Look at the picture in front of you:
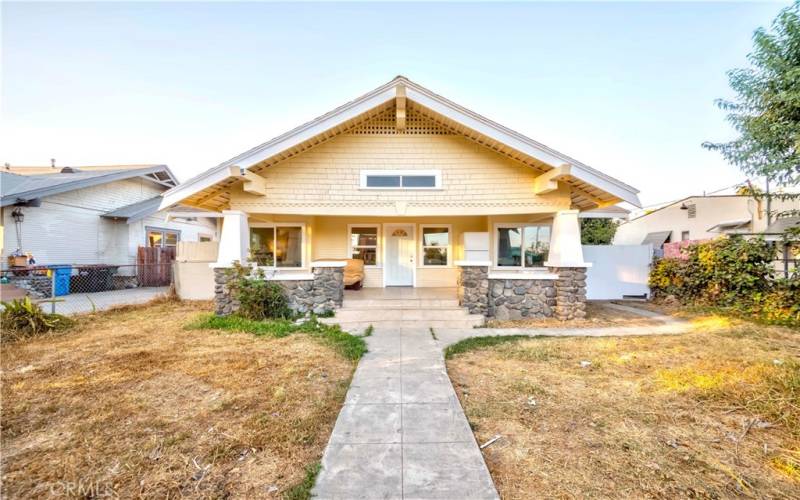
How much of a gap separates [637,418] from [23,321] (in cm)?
1002

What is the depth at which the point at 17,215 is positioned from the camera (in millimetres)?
10531

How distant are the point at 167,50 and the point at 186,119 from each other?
3482 millimetres

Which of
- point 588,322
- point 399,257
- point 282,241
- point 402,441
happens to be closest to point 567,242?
point 588,322

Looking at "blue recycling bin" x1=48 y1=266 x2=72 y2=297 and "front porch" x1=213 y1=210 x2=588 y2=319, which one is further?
"blue recycling bin" x1=48 y1=266 x2=72 y2=297

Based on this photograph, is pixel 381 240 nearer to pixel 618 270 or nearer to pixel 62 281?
pixel 618 270

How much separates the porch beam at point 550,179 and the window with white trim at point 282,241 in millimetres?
6468

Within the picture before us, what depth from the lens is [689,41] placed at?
33.2 ft

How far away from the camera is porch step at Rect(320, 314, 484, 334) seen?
22.5 feet

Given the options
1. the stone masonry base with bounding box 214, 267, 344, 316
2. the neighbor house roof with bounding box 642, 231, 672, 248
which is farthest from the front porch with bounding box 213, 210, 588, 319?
the neighbor house roof with bounding box 642, 231, 672, 248

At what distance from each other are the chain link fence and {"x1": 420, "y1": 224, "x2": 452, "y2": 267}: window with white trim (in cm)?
891

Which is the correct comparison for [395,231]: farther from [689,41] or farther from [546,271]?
[689,41]

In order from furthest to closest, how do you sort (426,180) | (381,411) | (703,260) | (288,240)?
(288,240)
(703,260)
(426,180)
(381,411)

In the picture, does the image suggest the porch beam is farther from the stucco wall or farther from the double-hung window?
the double-hung window

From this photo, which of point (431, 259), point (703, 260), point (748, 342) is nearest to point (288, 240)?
point (431, 259)
